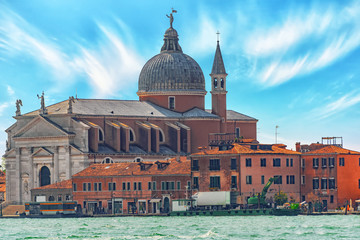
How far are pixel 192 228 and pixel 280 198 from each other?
21362 mm

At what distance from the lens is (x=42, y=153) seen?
125 meters

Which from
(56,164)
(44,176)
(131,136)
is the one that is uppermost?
(131,136)

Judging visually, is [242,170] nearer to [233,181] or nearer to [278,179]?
[233,181]

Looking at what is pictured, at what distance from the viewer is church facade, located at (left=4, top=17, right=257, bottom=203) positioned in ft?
405

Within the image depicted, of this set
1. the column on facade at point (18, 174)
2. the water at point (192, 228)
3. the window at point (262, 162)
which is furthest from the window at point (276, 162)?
the column on facade at point (18, 174)

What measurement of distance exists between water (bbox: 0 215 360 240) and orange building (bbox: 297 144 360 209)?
9.07 m

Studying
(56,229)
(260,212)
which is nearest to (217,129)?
(260,212)

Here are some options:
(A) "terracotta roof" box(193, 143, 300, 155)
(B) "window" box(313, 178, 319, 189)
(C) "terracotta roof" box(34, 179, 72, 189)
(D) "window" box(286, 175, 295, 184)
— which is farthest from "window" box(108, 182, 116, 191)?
(B) "window" box(313, 178, 319, 189)

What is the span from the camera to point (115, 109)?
424 feet

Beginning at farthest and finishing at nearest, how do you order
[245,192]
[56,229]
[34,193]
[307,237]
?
[34,193], [245,192], [56,229], [307,237]

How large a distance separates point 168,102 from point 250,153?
94.5ft

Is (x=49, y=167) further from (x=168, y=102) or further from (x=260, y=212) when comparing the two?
(x=260, y=212)

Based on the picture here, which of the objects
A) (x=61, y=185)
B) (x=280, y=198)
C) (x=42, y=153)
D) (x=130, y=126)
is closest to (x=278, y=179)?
(x=280, y=198)

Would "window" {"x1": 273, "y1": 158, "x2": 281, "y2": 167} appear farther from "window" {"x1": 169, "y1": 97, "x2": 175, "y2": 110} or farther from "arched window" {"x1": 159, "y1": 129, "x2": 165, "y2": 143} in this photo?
"window" {"x1": 169, "y1": 97, "x2": 175, "y2": 110}
